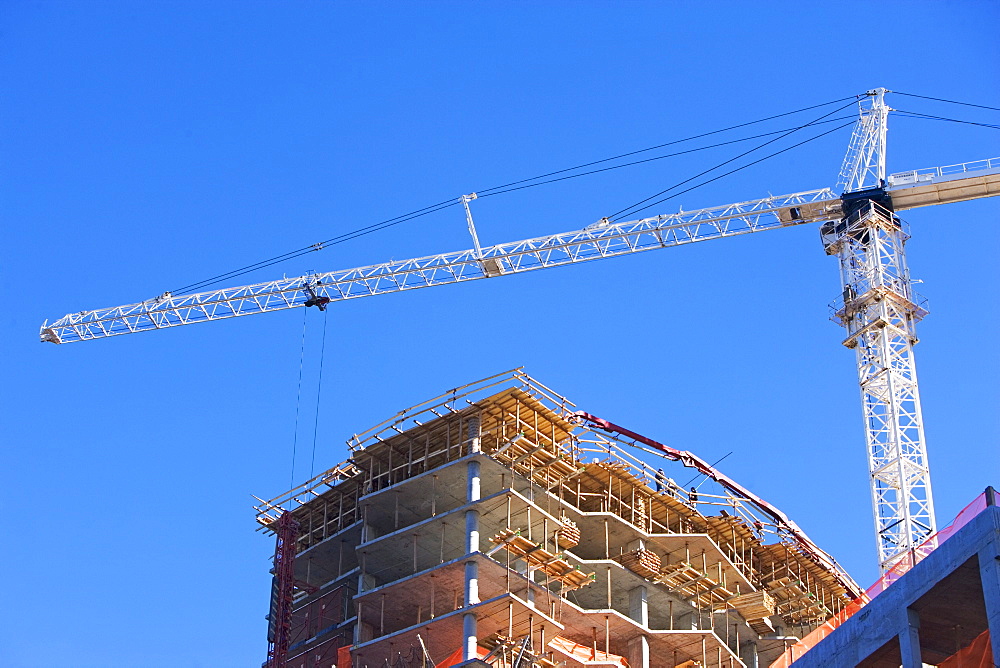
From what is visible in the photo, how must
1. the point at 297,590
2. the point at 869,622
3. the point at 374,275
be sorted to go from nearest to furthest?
the point at 869,622 < the point at 297,590 < the point at 374,275

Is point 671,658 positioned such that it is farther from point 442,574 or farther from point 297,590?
point 297,590

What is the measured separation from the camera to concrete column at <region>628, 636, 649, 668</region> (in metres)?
65.1

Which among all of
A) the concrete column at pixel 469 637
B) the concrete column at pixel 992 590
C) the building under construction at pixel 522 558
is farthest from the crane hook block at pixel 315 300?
the concrete column at pixel 992 590

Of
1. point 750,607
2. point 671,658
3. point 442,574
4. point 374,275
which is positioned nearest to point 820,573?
point 750,607

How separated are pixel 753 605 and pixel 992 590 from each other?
3851 centimetres

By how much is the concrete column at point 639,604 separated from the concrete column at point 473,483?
10022 mm

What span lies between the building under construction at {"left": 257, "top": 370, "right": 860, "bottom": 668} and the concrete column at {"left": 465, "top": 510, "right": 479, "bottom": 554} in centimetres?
8

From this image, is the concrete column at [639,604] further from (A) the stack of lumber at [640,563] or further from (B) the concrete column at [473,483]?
(B) the concrete column at [473,483]

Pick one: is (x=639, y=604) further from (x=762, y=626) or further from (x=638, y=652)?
(x=762, y=626)

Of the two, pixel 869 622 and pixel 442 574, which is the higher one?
pixel 442 574

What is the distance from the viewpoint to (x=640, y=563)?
67.4 meters

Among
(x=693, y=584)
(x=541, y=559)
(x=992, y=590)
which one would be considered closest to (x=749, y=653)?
(x=693, y=584)

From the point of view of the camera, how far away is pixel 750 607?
231ft

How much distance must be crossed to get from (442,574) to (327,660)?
946 centimetres
